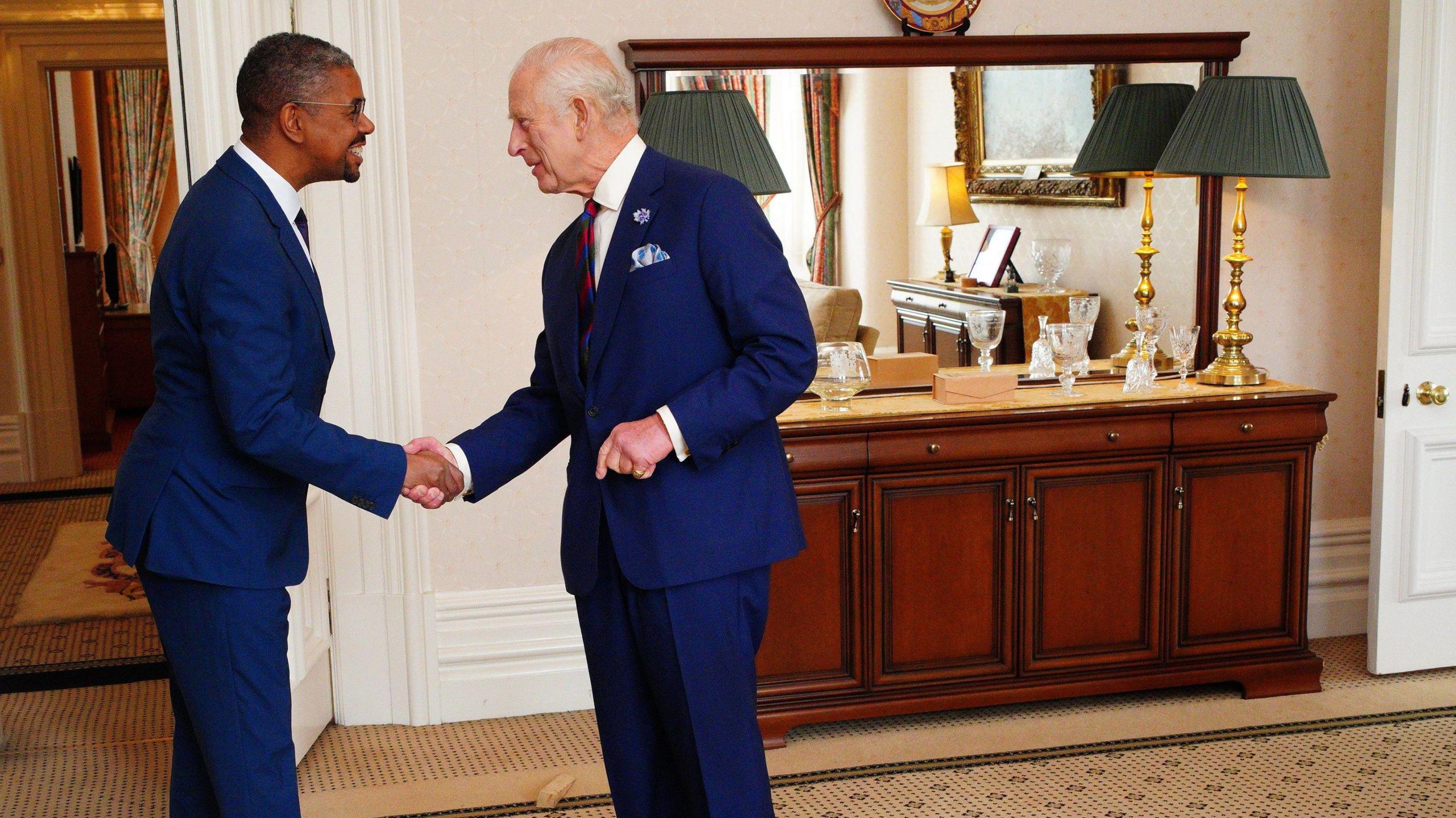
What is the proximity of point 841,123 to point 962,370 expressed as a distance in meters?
0.82

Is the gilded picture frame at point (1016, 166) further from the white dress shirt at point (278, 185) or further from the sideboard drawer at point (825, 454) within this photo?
the white dress shirt at point (278, 185)

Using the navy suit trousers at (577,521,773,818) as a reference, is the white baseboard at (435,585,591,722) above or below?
below

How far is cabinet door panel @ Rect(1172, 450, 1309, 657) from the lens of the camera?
3.83m

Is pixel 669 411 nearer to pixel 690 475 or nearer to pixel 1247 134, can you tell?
pixel 690 475

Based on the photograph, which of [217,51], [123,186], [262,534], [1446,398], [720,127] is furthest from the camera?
[123,186]

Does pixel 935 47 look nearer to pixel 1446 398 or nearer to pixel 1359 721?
pixel 1446 398

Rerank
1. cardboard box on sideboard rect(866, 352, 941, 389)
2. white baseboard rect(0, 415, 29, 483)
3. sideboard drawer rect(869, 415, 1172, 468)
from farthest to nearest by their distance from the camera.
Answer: white baseboard rect(0, 415, 29, 483), cardboard box on sideboard rect(866, 352, 941, 389), sideboard drawer rect(869, 415, 1172, 468)

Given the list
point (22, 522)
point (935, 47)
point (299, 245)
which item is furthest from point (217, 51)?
point (22, 522)

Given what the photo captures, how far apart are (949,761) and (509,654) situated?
53.4 inches

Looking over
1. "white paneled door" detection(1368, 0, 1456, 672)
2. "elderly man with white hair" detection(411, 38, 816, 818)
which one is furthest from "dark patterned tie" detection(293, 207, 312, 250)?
"white paneled door" detection(1368, 0, 1456, 672)

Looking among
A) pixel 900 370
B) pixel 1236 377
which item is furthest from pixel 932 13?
pixel 1236 377

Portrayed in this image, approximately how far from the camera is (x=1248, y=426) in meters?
3.79

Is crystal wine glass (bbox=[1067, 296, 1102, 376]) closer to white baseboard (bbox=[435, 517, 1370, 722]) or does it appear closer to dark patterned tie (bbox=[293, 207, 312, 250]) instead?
white baseboard (bbox=[435, 517, 1370, 722])

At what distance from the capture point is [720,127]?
3510mm
